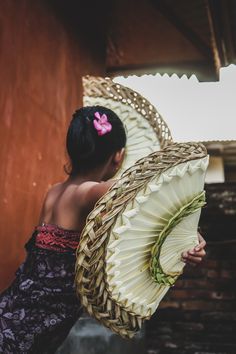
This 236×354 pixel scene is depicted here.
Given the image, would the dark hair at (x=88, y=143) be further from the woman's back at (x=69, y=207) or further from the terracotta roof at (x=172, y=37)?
the terracotta roof at (x=172, y=37)

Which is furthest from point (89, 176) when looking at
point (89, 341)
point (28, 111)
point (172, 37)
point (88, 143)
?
point (172, 37)

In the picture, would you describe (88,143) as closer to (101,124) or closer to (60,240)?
(101,124)

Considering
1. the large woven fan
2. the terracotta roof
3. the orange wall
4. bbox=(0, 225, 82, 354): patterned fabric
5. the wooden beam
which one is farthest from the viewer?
the wooden beam

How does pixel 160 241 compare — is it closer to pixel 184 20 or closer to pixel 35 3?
pixel 35 3

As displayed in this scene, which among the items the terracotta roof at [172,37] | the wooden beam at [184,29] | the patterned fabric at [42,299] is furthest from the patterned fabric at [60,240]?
the wooden beam at [184,29]

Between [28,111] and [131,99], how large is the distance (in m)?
0.69

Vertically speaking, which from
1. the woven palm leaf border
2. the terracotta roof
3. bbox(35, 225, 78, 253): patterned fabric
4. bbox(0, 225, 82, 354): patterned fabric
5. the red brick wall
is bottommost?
the red brick wall

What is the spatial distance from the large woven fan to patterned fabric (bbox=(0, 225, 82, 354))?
0.22 metres

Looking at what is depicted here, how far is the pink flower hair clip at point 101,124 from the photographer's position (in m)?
1.65

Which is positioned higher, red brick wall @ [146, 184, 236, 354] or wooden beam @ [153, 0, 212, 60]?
wooden beam @ [153, 0, 212, 60]

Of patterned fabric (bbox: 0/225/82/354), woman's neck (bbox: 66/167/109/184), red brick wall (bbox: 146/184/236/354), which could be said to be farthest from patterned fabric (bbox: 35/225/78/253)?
red brick wall (bbox: 146/184/236/354)

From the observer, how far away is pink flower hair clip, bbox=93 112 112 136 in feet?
5.41

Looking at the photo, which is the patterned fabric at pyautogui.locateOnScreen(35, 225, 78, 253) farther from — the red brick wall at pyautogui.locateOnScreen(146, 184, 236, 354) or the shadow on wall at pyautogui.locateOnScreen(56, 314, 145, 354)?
the red brick wall at pyautogui.locateOnScreen(146, 184, 236, 354)

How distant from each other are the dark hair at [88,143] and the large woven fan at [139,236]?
33 centimetres
